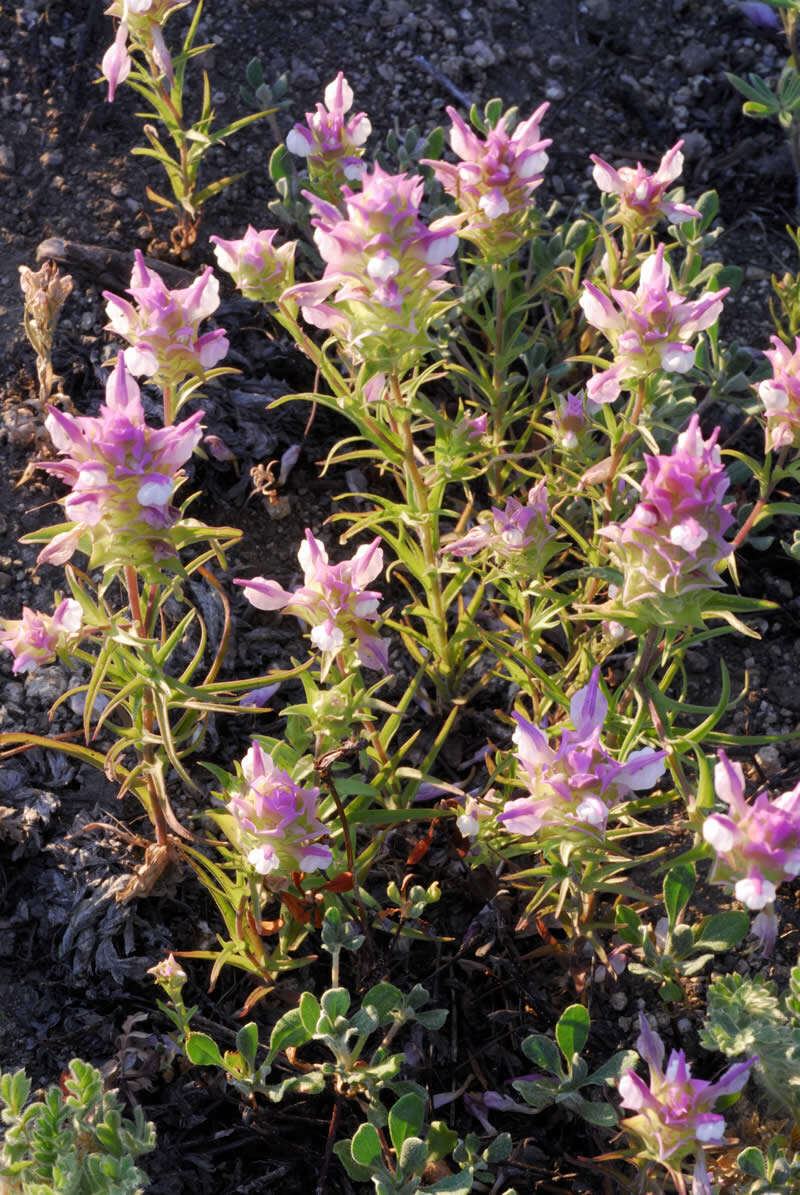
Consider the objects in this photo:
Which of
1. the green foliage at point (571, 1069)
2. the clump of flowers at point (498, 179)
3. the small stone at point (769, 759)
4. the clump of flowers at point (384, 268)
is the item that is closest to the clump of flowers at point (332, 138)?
the clump of flowers at point (498, 179)

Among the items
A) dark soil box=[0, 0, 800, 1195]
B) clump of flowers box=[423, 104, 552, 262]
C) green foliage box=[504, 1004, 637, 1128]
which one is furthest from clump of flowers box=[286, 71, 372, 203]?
green foliage box=[504, 1004, 637, 1128]

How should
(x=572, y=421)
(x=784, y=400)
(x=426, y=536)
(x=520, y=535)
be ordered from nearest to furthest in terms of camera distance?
(x=784, y=400)
(x=520, y=535)
(x=426, y=536)
(x=572, y=421)

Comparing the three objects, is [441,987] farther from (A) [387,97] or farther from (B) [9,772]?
(A) [387,97]

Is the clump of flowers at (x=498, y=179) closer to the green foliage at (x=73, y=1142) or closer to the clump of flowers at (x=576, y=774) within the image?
the clump of flowers at (x=576, y=774)

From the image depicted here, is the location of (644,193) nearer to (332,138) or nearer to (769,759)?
(332,138)

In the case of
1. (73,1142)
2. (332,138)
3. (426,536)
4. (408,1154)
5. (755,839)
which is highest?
(332,138)

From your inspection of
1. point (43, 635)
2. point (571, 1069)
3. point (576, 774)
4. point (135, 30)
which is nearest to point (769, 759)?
point (571, 1069)
